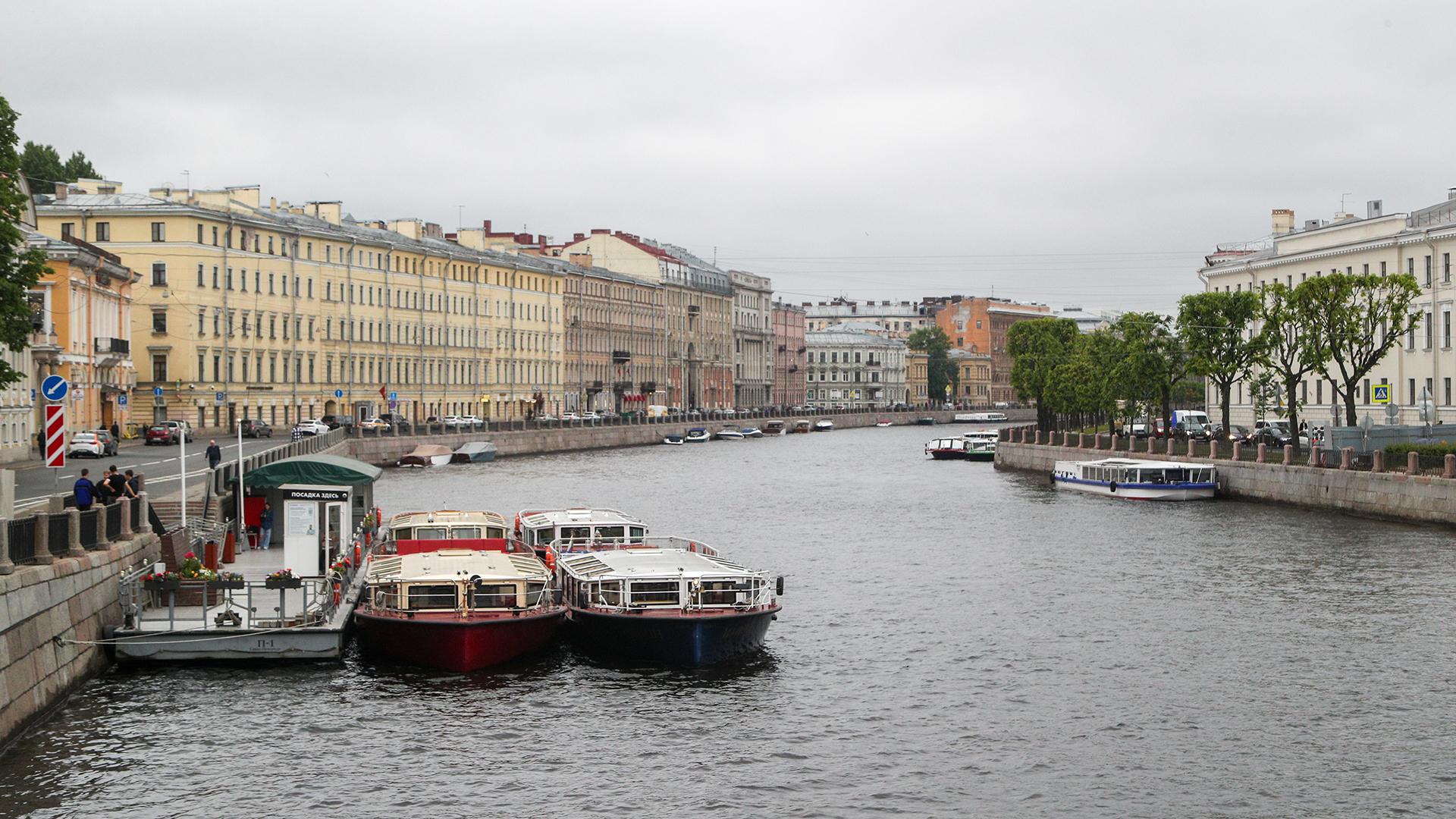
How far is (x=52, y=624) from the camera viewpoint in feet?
73.4

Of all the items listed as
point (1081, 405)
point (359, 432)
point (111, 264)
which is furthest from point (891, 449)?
point (111, 264)

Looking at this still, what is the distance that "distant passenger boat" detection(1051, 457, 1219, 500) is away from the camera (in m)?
61.9

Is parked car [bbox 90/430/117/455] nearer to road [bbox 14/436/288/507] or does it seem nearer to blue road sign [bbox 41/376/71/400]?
road [bbox 14/436/288/507]

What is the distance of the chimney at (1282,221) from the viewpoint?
9875cm

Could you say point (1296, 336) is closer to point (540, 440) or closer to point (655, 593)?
point (655, 593)

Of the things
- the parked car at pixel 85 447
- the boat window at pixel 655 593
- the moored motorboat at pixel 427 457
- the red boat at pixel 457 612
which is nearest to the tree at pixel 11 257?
the red boat at pixel 457 612

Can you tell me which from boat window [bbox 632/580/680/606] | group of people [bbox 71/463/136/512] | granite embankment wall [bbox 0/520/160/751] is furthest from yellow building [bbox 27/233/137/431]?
boat window [bbox 632/580/680/606]

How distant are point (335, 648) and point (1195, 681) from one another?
12.3 metres

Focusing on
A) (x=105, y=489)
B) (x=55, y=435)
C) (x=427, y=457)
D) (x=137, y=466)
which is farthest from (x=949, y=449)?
(x=55, y=435)

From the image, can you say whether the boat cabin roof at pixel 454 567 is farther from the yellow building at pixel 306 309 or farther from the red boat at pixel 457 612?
the yellow building at pixel 306 309

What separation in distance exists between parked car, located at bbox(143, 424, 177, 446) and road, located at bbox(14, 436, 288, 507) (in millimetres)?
550

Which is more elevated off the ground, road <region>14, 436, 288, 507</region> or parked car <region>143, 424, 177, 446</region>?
parked car <region>143, 424, 177, 446</region>

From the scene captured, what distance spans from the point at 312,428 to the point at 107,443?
21.9 m

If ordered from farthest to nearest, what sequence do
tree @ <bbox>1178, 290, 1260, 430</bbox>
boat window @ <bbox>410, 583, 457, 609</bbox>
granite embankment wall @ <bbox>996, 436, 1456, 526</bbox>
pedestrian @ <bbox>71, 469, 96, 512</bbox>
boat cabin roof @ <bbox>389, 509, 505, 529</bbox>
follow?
tree @ <bbox>1178, 290, 1260, 430</bbox> < granite embankment wall @ <bbox>996, 436, 1456, 526</bbox> < boat cabin roof @ <bbox>389, 509, 505, 529</bbox> < pedestrian @ <bbox>71, 469, 96, 512</bbox> < boat window @ <bbox>410, 583, 457, 609</bbox>
